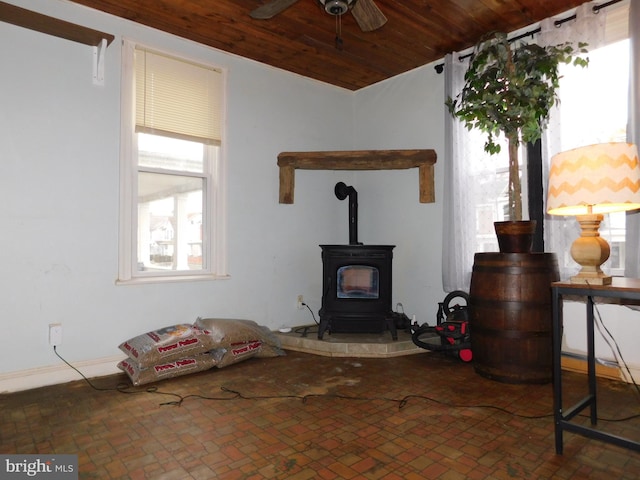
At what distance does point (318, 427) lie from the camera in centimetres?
204

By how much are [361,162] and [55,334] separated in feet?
9.09

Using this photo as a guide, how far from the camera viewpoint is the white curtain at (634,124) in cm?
259

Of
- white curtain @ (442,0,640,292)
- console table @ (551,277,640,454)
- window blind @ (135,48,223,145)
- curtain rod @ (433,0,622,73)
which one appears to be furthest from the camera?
window blind @ (135,48,223,145)

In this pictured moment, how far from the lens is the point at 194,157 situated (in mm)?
3561

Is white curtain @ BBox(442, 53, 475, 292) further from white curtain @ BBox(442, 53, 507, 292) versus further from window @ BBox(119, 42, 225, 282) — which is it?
window @ BBox(119, 42, 225, 282)

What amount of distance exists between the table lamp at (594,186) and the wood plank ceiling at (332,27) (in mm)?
1744

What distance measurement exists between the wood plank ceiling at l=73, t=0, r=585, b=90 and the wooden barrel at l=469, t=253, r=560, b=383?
5.95 ft

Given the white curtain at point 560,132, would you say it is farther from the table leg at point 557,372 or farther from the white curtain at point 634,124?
the table leg at point 557,372

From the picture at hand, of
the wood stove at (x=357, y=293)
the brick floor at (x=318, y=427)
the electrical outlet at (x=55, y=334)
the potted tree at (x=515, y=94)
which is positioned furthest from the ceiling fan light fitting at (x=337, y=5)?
the electrical outlet at (x=55, y=334)

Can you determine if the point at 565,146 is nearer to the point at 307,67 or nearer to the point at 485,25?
the point at 485,25

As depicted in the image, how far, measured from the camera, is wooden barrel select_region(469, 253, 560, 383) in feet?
8.46

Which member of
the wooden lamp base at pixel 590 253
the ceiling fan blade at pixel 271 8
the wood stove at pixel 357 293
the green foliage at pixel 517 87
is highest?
the ceiling fan blade at pixel 271 8

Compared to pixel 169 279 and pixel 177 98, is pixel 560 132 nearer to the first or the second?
pixel 177 98

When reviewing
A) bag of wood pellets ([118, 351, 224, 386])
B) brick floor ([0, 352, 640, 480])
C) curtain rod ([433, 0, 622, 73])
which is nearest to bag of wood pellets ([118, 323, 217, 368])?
bag of wood pellets ([118, 351, 224, 386])
